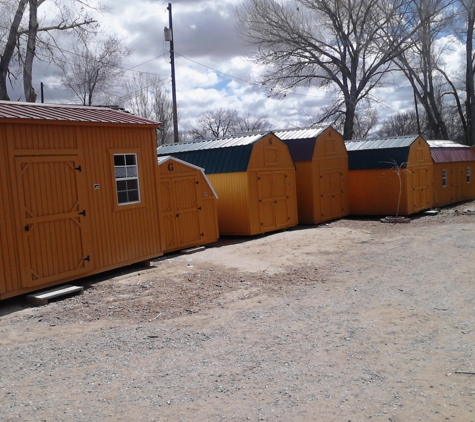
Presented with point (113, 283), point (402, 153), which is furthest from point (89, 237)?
point (402, 153)

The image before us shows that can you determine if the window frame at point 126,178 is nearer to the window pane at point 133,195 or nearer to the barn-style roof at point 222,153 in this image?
the window pane at point 133,195

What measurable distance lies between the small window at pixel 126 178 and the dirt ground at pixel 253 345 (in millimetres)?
1561

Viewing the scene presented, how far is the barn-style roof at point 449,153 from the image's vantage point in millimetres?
23617

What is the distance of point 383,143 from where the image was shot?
69.6ft

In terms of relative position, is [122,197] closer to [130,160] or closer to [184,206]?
[130,160]

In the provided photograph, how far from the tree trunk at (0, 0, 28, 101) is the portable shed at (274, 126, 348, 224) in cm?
1168

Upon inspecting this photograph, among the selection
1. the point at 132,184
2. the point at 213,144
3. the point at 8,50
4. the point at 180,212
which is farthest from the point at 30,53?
the point at 132,184

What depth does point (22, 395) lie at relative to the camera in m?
4.57

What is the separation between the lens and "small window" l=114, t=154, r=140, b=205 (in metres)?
10.3

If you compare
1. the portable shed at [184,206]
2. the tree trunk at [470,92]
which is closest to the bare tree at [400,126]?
the tree trunk at [470,92]

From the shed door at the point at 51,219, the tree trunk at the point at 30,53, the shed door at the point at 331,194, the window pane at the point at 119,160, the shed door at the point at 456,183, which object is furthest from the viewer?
the shed door at the point at 456,183

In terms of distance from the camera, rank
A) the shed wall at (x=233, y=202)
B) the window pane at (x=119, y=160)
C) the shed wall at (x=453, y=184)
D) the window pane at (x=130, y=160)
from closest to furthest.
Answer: the window pane at (x=119, y=160)
the window pane at (x=130, y=160)
the shed wall at (x=233, y=202)
the shed wall at (x=453, y=184)

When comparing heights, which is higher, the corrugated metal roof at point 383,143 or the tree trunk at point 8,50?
the tree trunk at point 8,50

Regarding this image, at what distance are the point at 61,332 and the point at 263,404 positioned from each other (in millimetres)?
3528
